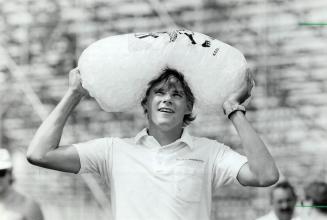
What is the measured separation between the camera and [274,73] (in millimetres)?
2459

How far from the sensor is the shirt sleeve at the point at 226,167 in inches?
66.2

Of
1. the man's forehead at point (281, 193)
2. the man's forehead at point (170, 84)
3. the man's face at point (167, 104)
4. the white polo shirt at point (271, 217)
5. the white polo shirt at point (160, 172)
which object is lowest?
the white polo shirt at point (271, 217)

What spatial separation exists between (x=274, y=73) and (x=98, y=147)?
95 centimetres

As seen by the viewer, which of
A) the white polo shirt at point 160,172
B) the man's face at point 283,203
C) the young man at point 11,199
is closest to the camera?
the white polo shirt at point 160,172

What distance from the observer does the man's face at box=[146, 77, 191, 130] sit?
1.67 m

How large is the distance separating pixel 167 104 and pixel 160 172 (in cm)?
16

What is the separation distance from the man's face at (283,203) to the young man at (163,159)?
777 millimetres

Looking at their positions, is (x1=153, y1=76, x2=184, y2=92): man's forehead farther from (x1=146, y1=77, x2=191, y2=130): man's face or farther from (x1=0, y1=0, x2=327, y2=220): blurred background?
(x1=0, y1=0, x2=327, y2=220): blurred background

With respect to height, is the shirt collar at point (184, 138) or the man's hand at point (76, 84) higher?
the man's hand at point (76, 84)

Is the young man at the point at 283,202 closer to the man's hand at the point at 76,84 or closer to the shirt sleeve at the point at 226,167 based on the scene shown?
the shirt sleeve at the point at 226,167

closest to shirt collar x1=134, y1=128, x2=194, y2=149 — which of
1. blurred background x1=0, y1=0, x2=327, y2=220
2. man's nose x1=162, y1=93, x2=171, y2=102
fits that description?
man's nose x1=162, y1=93, x2=171, y2=102

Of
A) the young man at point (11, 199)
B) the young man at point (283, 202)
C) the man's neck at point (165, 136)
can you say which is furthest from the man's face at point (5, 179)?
the man's neck at point (165, 136)

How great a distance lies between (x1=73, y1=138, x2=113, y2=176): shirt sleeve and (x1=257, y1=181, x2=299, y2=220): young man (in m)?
0.90

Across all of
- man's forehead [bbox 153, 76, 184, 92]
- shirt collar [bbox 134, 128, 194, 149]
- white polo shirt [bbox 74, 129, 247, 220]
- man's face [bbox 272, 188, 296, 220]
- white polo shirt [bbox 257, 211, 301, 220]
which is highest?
man's forehead [bbox 153, 76, 184, 92]
